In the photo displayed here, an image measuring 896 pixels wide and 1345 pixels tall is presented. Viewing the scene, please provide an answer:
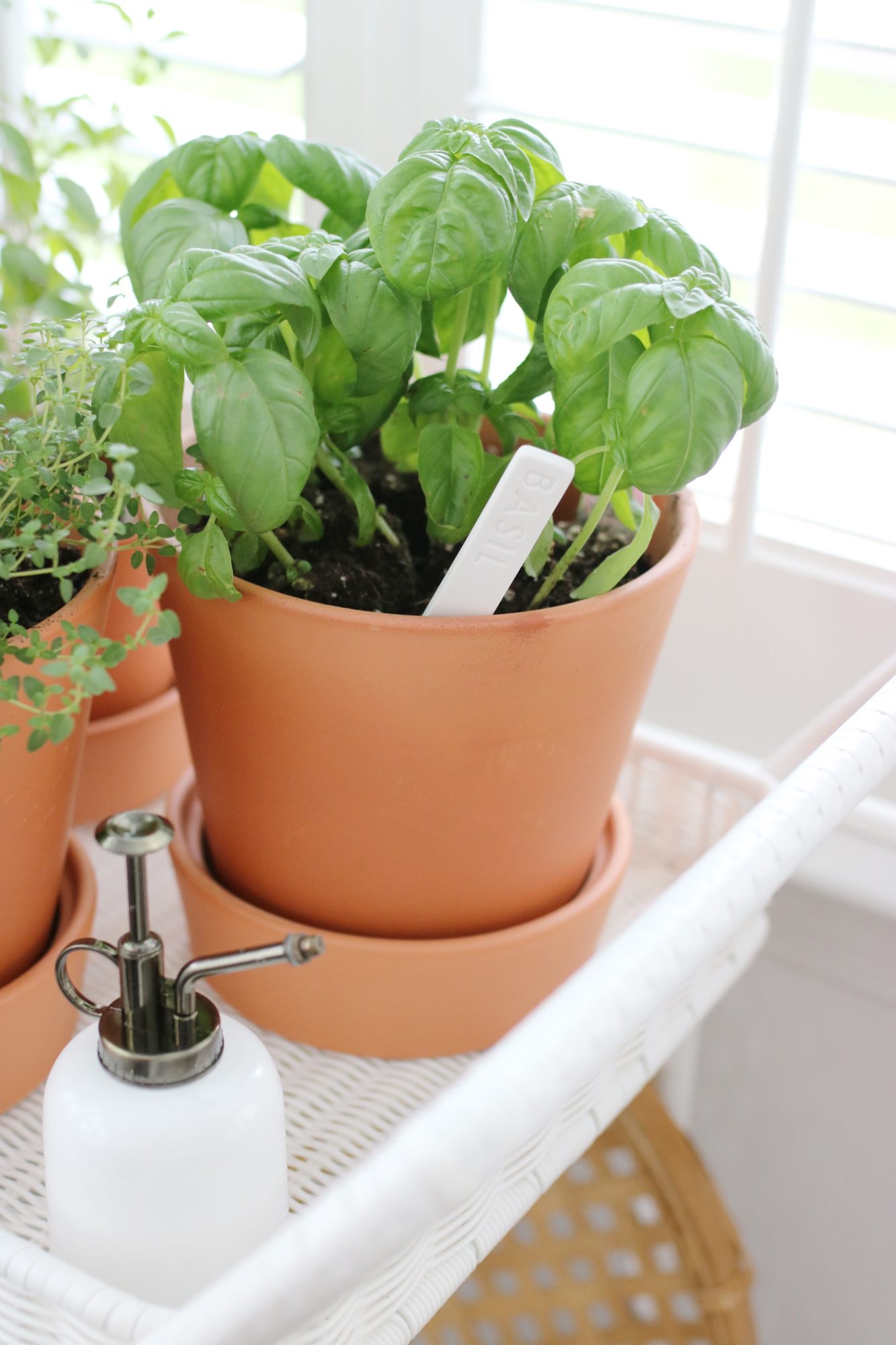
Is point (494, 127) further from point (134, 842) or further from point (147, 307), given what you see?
point (134, 842)

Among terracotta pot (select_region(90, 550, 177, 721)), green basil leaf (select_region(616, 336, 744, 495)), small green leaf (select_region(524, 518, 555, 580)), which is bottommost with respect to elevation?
terracotta pot (select_region(90, 550, 177, 721))

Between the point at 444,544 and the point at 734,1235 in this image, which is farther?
the point at 734,1235

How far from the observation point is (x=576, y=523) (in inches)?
26.0

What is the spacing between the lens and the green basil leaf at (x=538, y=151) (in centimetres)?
53

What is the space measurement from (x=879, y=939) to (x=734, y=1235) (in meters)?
0.24

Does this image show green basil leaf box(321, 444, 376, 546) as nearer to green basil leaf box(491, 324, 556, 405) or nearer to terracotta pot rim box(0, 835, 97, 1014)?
green basil leaf box(491, 324, 556, 405)

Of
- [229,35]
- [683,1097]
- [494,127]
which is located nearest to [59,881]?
[494,127]

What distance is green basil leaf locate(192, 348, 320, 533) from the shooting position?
1.51 feet

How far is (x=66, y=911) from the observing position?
0.59m

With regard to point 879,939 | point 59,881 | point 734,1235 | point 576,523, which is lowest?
point 734,1235

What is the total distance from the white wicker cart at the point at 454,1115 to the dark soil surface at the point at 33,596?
221 millimetres

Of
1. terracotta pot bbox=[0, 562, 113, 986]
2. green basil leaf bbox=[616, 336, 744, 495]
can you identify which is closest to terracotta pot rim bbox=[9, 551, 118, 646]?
terracotta pot bbox=[0, 562, 113, 986]

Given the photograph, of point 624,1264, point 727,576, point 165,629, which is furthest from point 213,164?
point 624,1264

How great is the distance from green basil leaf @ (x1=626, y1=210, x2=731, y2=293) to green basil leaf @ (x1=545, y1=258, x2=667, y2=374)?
3 cm
